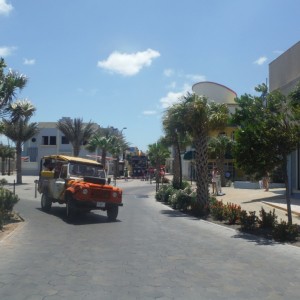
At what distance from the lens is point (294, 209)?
59.4ft

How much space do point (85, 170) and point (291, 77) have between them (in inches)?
490

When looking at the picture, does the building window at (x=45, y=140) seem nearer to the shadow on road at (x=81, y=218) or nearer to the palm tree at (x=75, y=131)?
the palm tree at (x=75, y=131)

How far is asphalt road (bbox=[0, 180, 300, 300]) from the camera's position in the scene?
6.53 m

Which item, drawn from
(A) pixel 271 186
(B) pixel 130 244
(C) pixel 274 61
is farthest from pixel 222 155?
(B) pixel 130 244

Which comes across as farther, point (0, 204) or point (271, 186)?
point (271, 186)

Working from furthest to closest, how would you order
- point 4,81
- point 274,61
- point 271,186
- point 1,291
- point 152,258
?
point 271,186 → point 274,61 → point 4,81 → point 152,258 → point 1,291

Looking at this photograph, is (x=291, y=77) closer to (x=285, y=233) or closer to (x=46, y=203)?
(x=285, y=233)

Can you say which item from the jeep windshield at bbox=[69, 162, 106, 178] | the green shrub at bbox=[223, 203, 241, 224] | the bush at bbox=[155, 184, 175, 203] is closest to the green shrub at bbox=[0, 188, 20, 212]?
the jeep windshield at bbox=[69, 162, 106, 178]

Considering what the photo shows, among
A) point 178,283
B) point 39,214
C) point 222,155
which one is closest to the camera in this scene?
point 178,283

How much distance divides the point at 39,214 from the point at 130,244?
299 inches

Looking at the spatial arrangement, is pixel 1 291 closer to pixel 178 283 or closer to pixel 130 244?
pixel 178 283

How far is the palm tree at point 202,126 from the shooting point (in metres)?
18.7

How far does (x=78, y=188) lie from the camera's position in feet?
49.3

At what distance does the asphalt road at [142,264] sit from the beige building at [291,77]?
11272mm
